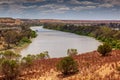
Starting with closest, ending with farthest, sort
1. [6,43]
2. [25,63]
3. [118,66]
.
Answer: [118,66] < [25,63] < [6,43]

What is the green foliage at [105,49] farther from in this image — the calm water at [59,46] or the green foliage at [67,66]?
the calm water at [59,46]

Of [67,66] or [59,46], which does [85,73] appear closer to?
[67,66]

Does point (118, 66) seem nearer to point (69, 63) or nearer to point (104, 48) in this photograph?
point (69, 63)

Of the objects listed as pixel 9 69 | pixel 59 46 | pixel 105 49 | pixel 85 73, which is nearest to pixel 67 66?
pixel 85 73

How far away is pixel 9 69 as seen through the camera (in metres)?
30.3

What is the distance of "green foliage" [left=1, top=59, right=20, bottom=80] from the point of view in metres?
30.2

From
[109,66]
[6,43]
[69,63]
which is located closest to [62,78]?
Answer: [69,63]

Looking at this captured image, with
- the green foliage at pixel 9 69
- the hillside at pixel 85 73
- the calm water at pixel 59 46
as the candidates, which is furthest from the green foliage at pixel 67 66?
the calm water at pixel 59 46

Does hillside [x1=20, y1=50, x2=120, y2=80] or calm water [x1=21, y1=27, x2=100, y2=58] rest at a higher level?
hillside [x1=20, y1=50, x2=120, y2=80]

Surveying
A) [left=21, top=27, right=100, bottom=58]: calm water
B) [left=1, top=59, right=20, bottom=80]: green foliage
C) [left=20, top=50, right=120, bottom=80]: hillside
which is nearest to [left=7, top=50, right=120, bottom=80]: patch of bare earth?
[left=20, top=50, right=120, bottom=80]: hillside

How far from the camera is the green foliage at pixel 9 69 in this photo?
30219 mm

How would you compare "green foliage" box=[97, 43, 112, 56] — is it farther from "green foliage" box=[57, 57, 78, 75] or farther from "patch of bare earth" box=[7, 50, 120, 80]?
"green foliage" box=[57, 57, 78, 75]

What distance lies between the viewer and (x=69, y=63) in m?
30.1

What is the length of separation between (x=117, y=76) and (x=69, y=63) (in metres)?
5.59
